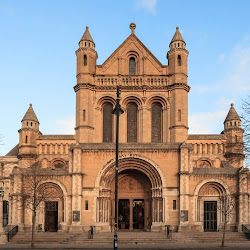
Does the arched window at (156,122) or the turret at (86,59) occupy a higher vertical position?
the turret at (86,59)

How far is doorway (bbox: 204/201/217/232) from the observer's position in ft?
133

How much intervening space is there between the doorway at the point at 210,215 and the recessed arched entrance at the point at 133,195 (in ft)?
15.0

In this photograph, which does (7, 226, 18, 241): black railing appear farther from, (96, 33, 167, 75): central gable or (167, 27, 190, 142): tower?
(96, 33, 167, 75): central gable

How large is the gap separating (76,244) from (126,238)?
4.26 metres

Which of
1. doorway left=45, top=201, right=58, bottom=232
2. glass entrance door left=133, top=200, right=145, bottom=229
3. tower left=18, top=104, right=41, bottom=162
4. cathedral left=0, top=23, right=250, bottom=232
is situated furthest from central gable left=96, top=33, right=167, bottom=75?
doorway left=45, top=201, right=58, bottom=232

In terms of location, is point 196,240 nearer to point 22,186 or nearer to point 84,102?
point 22,186

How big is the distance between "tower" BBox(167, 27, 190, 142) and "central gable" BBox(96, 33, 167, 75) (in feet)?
5.88

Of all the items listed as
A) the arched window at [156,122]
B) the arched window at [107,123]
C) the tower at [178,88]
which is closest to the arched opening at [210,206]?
the tower at [178,88]

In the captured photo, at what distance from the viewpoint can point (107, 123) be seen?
50.1m

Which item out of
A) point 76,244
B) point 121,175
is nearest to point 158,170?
point 121,175

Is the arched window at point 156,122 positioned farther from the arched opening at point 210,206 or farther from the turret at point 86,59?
the arched opening at point 210,206

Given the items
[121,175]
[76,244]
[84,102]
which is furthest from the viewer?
[84,102]

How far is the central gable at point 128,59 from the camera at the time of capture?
51094 millimetres

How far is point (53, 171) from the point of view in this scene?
40.5m
